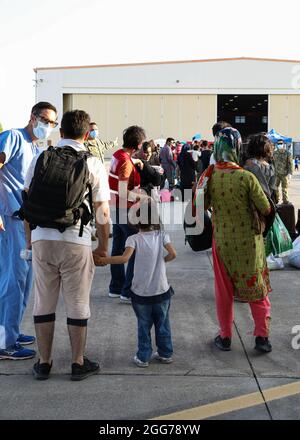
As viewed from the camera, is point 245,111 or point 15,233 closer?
point 15,233

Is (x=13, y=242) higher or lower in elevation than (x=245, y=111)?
lower

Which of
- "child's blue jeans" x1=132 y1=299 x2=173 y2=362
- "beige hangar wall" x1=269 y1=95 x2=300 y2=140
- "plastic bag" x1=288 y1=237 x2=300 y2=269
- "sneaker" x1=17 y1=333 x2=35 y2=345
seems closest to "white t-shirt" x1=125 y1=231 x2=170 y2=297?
"child's blue jeans" x1=132 y1=299 x2=173 y2=362

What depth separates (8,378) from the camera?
13.9ft

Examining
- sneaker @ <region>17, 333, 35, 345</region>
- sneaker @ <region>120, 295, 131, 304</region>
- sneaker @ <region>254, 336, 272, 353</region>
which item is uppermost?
sneaker @ <region>254, 336, 272, 353</region>

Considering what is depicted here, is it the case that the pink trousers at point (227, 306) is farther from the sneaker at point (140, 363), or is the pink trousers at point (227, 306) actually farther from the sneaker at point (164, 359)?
the sneaker at point (140, 363)

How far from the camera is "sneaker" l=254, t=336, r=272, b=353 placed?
4.80 meters

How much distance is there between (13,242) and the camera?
15.1 feet

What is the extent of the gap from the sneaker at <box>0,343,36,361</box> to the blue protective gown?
1.8 inches

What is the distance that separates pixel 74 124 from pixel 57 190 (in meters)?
0.51

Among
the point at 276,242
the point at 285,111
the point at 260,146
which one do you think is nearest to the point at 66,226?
the point at 260,146

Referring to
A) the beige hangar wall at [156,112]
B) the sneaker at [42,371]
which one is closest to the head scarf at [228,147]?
the sneaker at [42,371]

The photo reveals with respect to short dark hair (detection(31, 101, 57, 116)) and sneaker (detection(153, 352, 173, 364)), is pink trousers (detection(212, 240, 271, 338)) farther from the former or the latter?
short dark hair (detection(31, 101, 57, 116))

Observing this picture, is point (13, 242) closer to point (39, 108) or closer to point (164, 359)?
point (39, 108)
